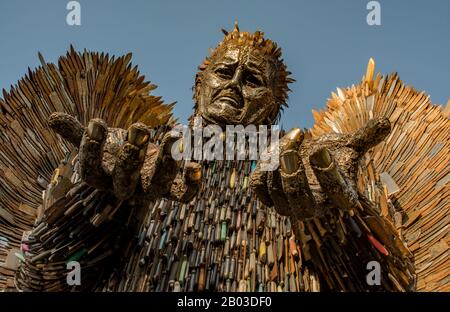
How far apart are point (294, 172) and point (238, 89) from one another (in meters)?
1.82

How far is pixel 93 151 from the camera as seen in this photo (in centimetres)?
381

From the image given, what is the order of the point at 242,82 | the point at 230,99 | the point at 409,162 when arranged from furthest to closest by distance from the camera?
the point at 409,162 < the point at 242,82 < the point at 230,99

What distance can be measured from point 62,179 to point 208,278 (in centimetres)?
109

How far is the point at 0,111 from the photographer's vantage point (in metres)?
5.55

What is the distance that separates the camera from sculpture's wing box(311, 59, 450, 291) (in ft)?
16.3

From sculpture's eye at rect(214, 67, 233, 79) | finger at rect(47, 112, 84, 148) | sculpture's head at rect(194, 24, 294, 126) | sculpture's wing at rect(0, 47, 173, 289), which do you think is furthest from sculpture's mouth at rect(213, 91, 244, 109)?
finger at rect(47, 112, 84, 148)

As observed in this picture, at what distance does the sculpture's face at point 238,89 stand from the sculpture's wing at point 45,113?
1.69 ft

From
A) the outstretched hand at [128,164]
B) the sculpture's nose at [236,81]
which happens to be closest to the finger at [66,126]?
the outstretched hand at [128,164]

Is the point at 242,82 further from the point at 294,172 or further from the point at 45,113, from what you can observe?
the point at 294,172

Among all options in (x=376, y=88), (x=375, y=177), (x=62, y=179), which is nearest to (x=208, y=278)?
(x=62, y=179)

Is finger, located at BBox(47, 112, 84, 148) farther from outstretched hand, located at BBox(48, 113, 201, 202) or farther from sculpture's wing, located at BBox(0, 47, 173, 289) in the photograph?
sculpture's wing, located at BBox(0, 47, 173, 289)

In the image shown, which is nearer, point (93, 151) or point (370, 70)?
point (93, 151)

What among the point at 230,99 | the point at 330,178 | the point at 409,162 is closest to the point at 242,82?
the point at 230,99

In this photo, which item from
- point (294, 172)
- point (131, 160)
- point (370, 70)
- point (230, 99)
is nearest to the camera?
point (294, 172)
